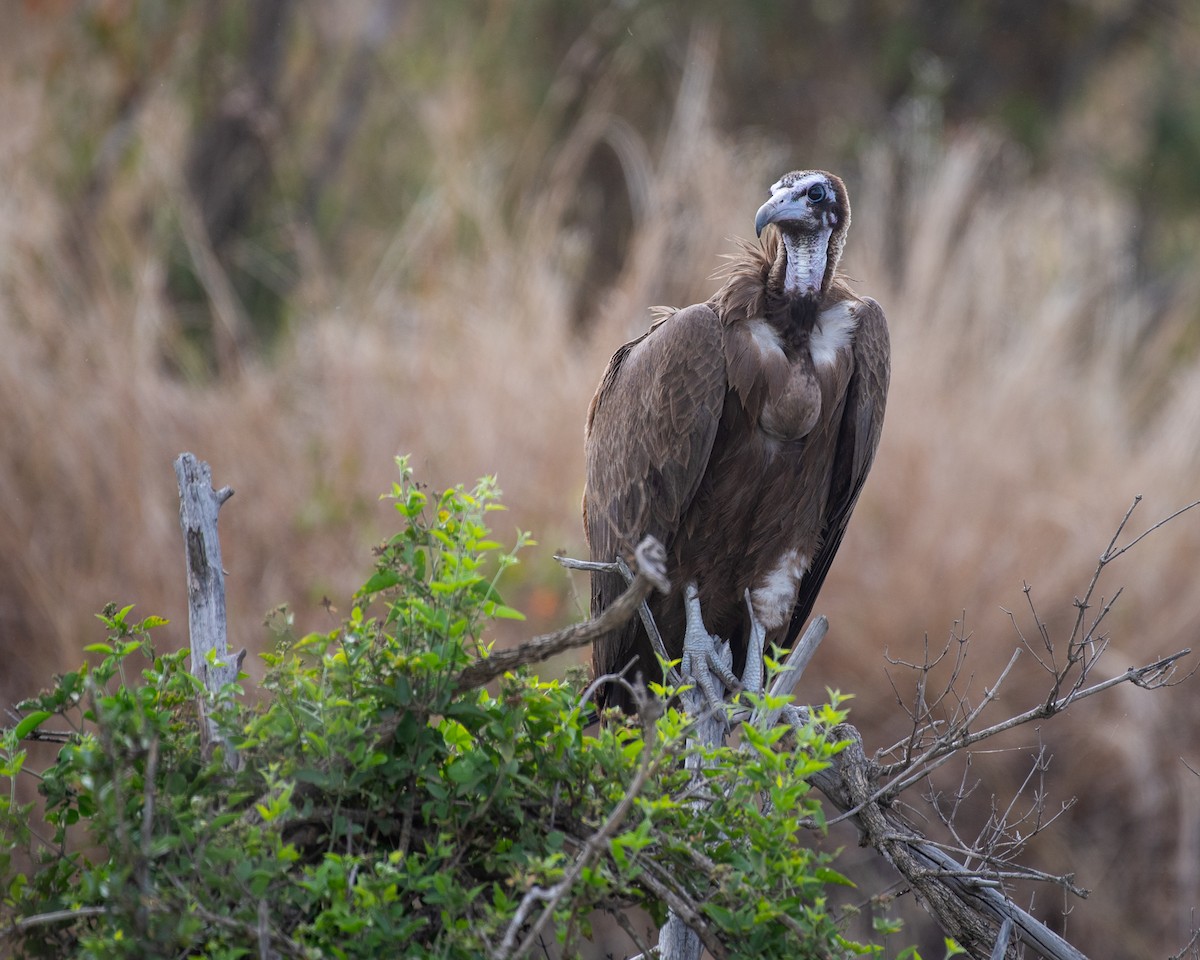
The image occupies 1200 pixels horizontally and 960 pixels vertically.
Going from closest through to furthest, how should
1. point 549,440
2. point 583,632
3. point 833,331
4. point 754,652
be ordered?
point 583,632 < point 833,331 < point 754,652 < point 549,440

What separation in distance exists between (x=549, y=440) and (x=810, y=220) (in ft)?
10.5

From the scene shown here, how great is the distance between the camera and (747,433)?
3508 millimetres

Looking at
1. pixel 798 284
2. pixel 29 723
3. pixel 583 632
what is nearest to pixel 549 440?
pixel 798 284

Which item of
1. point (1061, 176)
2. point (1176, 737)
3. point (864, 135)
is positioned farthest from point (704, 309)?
point (1061, 176)

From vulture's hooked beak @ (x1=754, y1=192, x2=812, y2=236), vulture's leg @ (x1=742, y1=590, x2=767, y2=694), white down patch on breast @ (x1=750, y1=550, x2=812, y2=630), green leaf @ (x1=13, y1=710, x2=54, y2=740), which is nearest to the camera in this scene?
green leaf @ (x1=13, y1=710, x2=54, y2=740)

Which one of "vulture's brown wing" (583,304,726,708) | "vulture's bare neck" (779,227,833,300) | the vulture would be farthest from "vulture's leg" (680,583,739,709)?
"vulture's bare neck" (779,227,833,300)

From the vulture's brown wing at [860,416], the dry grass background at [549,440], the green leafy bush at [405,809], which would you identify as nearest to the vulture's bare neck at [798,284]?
the vulture's brown wing at [860,416]

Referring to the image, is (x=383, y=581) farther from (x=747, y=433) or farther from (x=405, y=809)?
(x=747, y=433)

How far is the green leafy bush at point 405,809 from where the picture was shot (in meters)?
1.79

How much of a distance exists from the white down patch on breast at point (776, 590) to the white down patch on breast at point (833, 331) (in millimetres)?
596

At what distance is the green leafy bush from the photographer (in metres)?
1.79

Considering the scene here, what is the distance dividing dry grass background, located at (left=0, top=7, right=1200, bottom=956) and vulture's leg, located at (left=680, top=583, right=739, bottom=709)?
7.88 feet

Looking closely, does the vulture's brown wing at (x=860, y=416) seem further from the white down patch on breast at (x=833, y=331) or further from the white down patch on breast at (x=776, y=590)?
the white down patch on breast at (x=776, y=590)

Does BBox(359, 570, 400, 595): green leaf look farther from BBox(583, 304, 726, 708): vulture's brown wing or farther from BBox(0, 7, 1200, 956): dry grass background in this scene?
BBox(0, 7, 1200, 956): dry grass background
